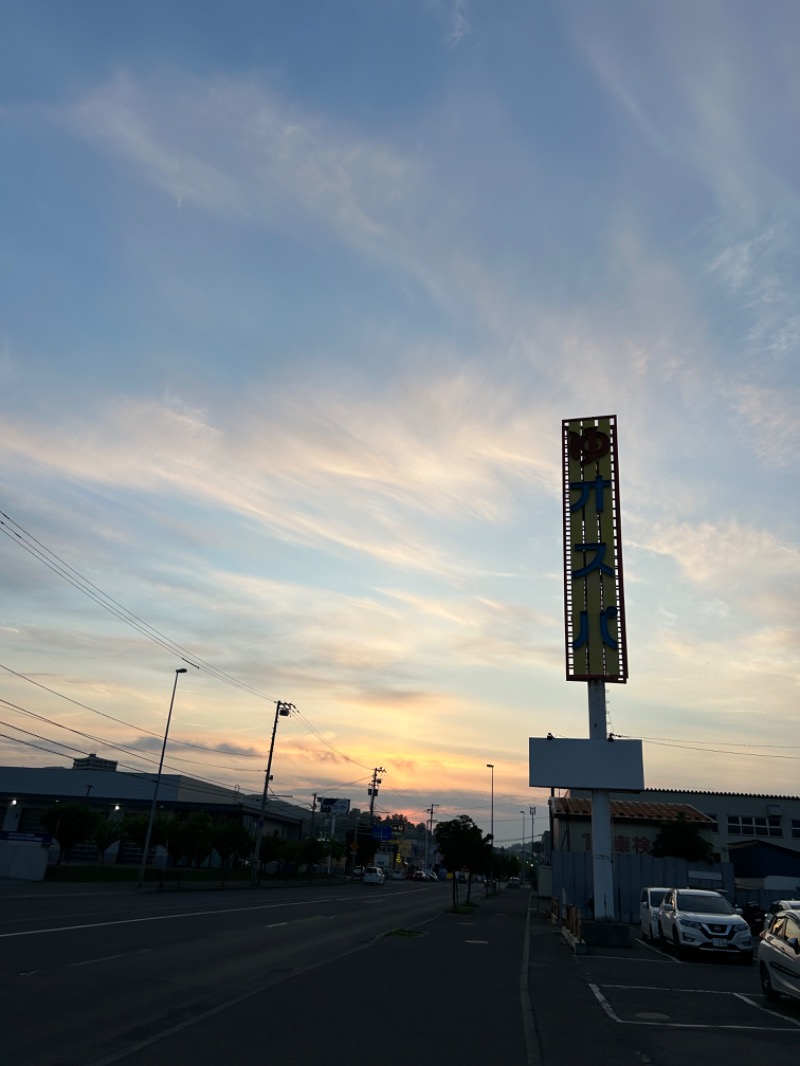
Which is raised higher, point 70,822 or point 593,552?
point 593,552

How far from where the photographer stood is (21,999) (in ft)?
34.6

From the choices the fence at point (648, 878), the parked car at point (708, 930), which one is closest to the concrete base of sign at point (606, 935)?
the parked car at point (708, 930)

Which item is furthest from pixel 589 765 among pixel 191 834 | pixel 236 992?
pixel 191 834

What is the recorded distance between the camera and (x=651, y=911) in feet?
83.8

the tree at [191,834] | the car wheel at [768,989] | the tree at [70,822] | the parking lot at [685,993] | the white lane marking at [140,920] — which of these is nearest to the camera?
the parking lot at [685,993]

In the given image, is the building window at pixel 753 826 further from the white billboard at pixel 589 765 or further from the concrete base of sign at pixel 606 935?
the concrete base of sign at pixel 606 935

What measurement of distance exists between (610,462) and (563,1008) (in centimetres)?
2669

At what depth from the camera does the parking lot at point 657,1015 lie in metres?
9.21

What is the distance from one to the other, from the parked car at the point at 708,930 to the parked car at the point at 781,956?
24.2ft

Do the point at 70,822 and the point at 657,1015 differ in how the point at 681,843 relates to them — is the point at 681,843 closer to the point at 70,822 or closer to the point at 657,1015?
the point at 657,1015

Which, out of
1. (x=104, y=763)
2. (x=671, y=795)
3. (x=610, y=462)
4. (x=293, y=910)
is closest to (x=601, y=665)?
(x=610, y=462)

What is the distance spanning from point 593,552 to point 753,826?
46883 millimetres

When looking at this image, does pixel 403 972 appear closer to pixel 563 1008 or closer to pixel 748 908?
pixel 563 1008

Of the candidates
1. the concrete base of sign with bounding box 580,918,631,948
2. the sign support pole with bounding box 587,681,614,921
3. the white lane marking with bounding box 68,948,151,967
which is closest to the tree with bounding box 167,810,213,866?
the sign support pole with bounding box 587,681,614,921
